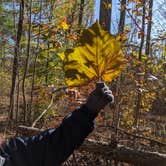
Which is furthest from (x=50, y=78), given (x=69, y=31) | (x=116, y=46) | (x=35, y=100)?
(x=116, y=46)

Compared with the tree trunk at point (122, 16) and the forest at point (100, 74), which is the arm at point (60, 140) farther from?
the tree trunk at point (122, 16)

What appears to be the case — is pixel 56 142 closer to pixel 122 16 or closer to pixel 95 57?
pixel 95 57

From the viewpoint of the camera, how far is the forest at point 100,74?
2.38m

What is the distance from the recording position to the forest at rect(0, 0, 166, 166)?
2.38m

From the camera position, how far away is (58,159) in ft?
7.60

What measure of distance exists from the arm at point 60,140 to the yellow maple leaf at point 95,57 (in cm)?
13

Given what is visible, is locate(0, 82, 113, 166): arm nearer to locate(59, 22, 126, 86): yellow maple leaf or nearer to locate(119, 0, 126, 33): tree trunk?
locate(59, 22, 126, 86): yellow maple leaf

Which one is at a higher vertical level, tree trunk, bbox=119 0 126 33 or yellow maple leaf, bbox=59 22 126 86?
tree trunk, bbox=119 0 126 33

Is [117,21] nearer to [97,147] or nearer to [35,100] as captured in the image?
[35,100]

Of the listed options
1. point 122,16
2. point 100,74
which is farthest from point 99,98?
point 122,16

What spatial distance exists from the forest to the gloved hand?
0.36 feet

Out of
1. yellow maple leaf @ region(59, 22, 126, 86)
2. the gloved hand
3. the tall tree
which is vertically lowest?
the gloved hand

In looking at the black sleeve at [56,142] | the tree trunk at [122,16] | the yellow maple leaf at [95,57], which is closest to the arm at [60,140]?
the black sleeve at [56,142]

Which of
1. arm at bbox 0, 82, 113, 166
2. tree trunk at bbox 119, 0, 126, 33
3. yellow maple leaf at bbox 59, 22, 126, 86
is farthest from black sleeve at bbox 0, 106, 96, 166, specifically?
tree trunk at bbox 119, 0, 126, 33
